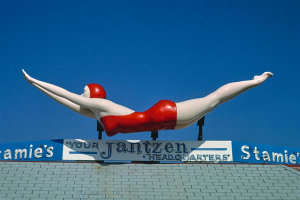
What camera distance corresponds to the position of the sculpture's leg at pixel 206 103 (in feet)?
52.2

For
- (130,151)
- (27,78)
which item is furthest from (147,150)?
(27,78)

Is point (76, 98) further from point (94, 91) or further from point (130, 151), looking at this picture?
point (130, 151)

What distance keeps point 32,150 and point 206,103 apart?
253 inches

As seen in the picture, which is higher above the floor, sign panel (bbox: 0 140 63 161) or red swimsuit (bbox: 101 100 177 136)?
red swimsuit (bbox: 101 100 177 136)

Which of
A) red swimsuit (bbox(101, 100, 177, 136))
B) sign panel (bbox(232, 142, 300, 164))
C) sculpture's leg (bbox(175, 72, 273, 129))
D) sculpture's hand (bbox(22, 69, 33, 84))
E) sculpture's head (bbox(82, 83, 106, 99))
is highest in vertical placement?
sculpture's hand (bbox(22, 69, 33, 84))

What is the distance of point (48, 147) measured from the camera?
16.8 meters

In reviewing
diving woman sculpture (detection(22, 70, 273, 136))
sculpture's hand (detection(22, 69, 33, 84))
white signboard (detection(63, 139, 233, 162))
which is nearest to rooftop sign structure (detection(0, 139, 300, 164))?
white signboard (detection(63, 139, 233, 162))

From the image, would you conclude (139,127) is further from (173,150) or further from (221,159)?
(221,159)

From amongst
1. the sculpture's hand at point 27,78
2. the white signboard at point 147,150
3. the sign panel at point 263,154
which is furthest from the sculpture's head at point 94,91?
the sign panel at point 263,154

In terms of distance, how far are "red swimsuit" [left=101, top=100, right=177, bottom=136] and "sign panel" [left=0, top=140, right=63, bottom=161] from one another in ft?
7.06

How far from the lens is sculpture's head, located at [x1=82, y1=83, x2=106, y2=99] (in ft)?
54.0

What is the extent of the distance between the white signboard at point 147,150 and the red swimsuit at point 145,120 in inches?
39.2

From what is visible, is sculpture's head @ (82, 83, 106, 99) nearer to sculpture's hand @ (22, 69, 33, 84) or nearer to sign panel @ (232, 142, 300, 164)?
sculpture's hand @ (22, 69, 33, 84)

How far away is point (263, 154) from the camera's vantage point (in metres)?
17.2
